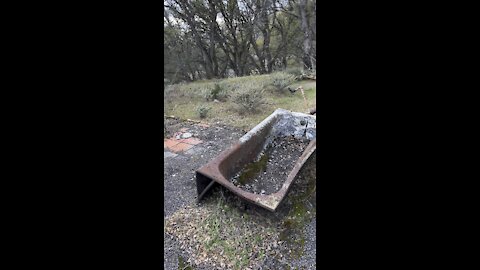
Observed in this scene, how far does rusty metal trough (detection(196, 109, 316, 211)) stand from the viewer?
192cm

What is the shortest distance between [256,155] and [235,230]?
103cm

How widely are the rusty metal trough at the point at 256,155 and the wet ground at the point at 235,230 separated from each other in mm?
188

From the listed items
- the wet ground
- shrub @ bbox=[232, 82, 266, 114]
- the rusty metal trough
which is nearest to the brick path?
the wet ground

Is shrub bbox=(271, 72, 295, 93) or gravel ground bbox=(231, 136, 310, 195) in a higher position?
shrub bbox=(271, 72, 295, 93)

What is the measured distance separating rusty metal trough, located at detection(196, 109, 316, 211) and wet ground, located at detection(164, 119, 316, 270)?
0.62 feet

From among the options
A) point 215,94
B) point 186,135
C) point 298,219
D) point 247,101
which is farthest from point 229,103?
point 298,219

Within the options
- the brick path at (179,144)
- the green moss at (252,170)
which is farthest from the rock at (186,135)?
the green moss at (252,170)

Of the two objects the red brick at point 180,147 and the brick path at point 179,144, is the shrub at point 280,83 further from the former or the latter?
the red brick at point 180,147

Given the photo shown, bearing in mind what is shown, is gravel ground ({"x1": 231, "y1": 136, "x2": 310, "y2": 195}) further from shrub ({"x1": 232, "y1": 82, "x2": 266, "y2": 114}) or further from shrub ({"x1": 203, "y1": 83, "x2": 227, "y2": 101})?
shrub ({"x1": 203, "y1": 83, "x2": 227, "y2": 101})

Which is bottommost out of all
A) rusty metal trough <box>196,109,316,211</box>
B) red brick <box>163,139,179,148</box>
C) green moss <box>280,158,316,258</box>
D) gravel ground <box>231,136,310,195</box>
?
green moss <box>280,158,316,258</box>
